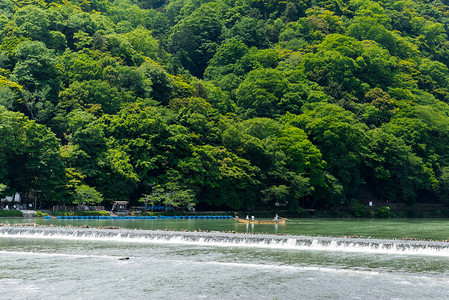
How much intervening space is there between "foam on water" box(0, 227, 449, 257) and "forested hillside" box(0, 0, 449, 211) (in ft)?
79.9

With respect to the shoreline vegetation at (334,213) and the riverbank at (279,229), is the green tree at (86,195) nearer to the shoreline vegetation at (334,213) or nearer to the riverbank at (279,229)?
the shoreline vegetation at (334,213)

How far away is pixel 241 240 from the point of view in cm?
4625

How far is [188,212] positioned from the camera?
85125 millimetres

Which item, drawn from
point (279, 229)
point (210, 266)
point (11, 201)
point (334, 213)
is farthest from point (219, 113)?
point (210, 266)

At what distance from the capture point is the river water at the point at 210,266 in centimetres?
2723

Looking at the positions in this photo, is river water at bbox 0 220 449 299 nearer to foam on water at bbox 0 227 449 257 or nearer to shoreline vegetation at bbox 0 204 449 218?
foam on water at bbox 0 227 449 257

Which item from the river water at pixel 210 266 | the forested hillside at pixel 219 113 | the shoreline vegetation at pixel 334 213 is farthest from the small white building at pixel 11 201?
the river water at pixel 210 266

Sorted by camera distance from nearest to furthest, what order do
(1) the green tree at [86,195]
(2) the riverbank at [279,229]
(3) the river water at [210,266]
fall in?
1. (3) the river water at [210,266]
2. (2) the riverbank at [279,229]
3. (1) the green tree at [86,195]

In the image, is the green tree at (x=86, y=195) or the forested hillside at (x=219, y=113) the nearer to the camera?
the green tree at (x=86, y=195)

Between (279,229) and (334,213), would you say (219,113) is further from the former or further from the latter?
(279,229)

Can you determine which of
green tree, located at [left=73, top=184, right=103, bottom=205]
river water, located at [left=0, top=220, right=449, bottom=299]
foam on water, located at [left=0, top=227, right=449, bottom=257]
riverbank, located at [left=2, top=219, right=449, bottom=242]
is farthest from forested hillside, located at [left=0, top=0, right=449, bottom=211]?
river water, located at [left=0, top=220, right=449, bottom=299]

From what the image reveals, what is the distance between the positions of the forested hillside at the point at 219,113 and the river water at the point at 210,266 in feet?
101

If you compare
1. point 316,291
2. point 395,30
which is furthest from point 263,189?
point 395,30

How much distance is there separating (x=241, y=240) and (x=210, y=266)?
11854mm
